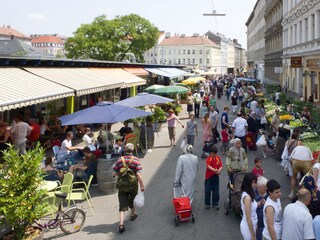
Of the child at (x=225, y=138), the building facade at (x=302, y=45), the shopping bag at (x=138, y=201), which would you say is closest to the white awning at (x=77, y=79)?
the child at (x=225, y=138)

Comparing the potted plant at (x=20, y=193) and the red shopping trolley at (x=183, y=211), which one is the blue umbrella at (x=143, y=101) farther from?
the potted plant at (x=20, y=193)

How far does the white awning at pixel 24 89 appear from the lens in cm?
1020

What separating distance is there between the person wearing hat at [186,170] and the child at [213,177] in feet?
1.01

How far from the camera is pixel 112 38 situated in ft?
226

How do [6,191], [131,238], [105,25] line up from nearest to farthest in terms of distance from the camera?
[6,191], [131,238], [105,25]

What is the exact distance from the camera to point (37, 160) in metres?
6.19

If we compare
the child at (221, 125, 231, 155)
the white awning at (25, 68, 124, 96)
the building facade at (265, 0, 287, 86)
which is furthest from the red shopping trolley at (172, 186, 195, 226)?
the building facade at (265, 0, 287, 86)

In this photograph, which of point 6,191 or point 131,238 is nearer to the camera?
point 6,191

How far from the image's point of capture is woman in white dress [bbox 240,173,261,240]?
5.47m

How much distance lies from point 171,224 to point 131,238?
1019 millimetres

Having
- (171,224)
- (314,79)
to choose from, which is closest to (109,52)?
(314,79)

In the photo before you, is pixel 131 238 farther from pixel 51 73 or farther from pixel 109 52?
pixel 109 52

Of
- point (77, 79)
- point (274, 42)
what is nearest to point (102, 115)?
point (77, 79)

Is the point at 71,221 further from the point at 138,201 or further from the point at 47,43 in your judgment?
the point at 47,43
